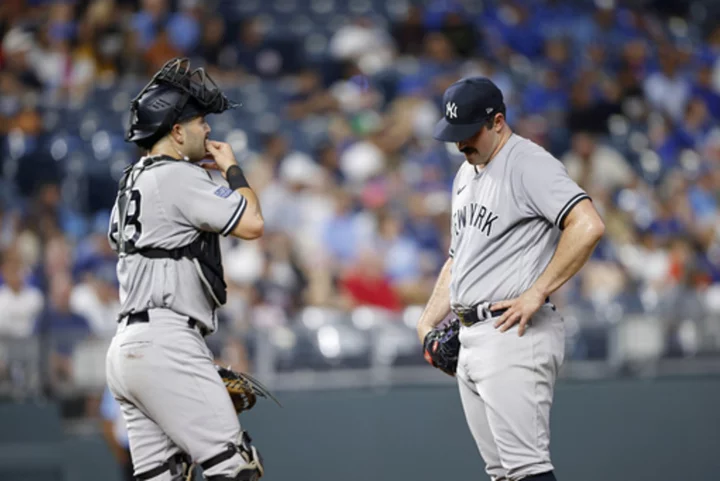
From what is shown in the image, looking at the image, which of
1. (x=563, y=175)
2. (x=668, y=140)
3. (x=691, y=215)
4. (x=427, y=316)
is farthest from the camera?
(x=668, y=140)

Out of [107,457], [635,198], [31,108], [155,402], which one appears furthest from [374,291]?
[155,402]

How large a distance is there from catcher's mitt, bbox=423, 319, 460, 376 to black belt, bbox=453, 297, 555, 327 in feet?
0.39

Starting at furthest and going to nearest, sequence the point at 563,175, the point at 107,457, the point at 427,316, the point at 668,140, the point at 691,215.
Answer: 1. the point at 668,140
2. the point at 691,215
3. the point at 107,457
4. the point at 427,316
5. the point at 563,175

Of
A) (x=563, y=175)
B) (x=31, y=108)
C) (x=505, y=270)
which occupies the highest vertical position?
(x=31, y=108)

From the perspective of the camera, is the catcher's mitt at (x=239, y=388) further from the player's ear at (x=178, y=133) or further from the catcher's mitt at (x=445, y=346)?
the player's ear at (x=178, y=133)

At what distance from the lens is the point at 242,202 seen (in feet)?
13.3

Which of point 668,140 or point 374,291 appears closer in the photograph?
point 374,291

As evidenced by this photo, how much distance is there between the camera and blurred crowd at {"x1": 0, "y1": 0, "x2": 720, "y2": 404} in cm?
803

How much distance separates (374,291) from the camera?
8.22 m

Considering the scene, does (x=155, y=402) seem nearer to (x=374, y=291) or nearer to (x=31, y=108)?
(x=374, y=291)

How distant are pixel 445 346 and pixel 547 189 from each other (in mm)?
793

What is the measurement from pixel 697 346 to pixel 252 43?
18.6 ft

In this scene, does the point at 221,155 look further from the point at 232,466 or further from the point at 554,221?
the point at 554,221

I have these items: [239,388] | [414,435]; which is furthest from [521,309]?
[414,435]
